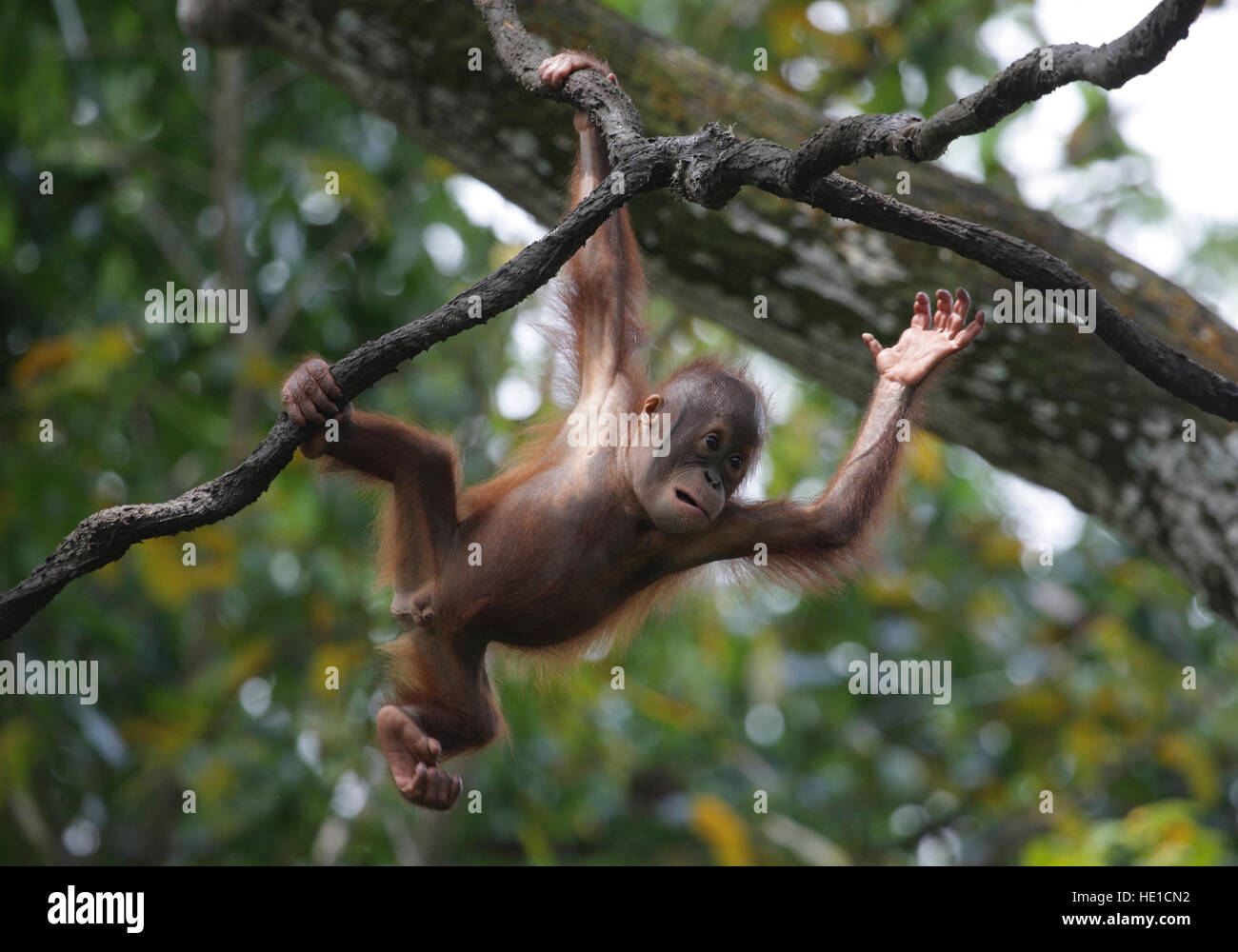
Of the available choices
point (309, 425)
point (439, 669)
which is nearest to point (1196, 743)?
point (439, 669)

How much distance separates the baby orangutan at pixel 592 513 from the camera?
10.8ft

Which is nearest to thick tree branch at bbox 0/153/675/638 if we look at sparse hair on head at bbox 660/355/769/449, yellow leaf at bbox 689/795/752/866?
sparse hair on head at bbox 660/355/769/449

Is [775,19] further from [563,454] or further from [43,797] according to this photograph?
[43,797]

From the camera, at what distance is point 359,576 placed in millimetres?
7027

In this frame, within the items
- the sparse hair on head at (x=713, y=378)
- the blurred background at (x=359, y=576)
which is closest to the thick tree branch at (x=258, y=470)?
the sparse hair on head at (x=713, y=378)

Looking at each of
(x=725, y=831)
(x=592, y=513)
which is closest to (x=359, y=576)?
(x=725, y=831)

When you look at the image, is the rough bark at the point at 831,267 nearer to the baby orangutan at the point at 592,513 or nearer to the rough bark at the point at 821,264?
the rough bark at the point at 821,264

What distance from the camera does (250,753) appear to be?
626cm

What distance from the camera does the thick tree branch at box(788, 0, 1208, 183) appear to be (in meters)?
2.16

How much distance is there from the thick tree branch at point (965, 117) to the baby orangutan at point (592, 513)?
38.4 inches

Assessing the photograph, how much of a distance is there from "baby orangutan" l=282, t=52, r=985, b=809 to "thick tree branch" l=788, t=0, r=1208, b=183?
38.4 inches

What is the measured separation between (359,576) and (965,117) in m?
5.36

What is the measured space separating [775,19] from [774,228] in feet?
10.2

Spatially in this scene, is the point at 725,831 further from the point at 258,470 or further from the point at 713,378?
the point at 258,470
